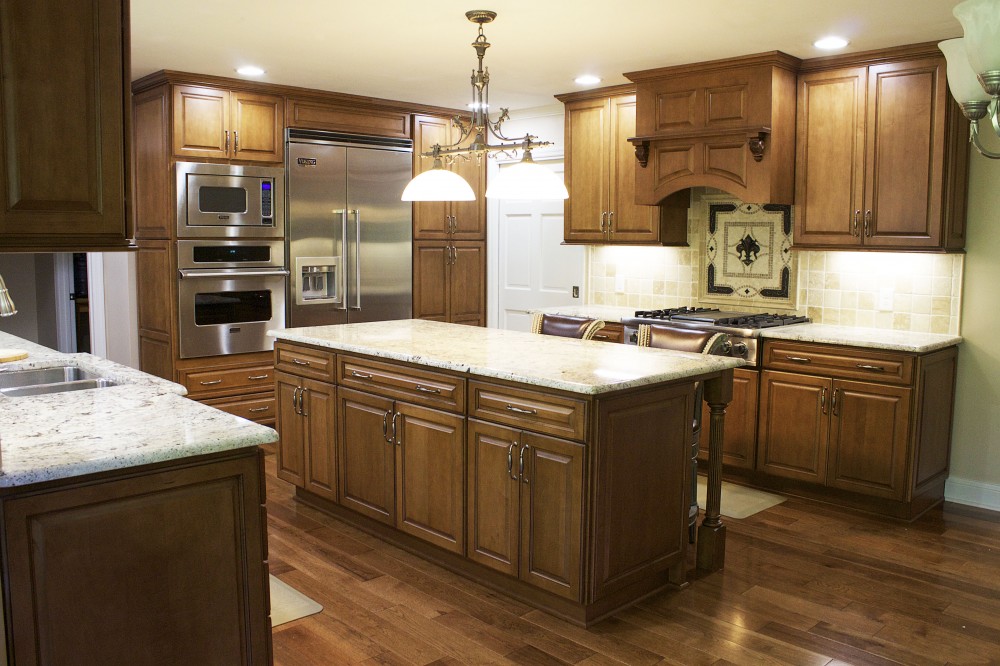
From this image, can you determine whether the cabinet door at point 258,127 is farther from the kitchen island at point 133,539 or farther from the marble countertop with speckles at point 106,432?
the kitchen island at point 133,539

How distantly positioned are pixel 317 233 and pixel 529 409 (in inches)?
134

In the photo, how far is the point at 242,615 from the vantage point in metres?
2.26

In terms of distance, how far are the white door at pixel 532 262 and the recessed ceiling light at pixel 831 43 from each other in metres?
2.39

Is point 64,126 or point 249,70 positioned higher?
point 249,70

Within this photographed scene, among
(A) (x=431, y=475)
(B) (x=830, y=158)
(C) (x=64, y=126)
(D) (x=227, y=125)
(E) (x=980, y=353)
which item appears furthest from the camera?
(D) (x=227, y=125)

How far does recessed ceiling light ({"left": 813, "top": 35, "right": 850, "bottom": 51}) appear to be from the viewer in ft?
14.2

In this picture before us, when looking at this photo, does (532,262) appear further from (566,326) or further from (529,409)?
(529,409)

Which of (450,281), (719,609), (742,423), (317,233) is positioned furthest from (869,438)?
(317,233)

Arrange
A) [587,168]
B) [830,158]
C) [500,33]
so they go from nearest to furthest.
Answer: [500,33], [830,158], [587,168]

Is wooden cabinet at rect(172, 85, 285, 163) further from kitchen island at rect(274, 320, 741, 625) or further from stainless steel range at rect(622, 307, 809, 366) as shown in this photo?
stainless steel range at rect(622, 307, 809, 366)

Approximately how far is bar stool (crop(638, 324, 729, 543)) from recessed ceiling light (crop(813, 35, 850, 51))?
1744mm

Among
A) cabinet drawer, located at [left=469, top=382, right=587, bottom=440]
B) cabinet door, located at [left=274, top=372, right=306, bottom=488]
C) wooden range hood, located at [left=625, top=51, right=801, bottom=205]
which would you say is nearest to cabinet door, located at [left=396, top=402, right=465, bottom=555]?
cabinet drawer, located at [left=469, top=382, right=587, bottom=440]

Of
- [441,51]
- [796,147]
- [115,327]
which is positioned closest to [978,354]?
[796,147]

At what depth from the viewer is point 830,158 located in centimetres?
478
